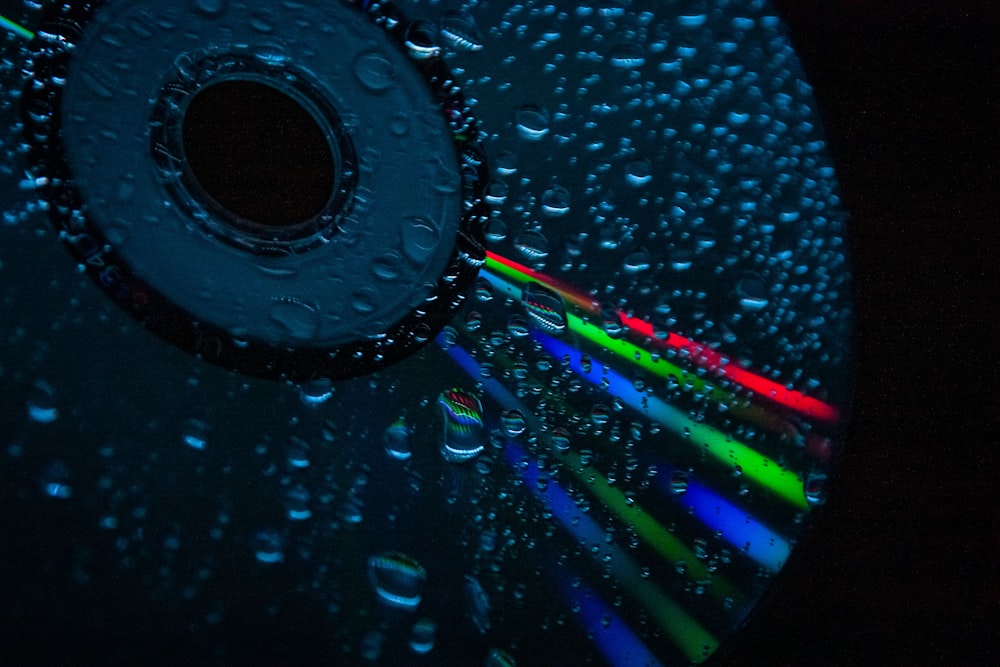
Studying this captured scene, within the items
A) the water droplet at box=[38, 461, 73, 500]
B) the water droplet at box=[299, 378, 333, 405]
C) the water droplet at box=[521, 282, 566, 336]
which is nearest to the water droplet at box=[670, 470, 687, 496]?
the water droplet at box=[521, 282, 566, 336]

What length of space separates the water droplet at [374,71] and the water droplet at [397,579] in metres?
0.28

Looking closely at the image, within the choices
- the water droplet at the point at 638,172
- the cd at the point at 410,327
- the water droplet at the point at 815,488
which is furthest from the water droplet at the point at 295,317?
the water droplet at the point at 815,488

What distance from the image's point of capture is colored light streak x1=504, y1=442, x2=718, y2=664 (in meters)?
0.42

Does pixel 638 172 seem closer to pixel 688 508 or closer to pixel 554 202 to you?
pixel 554 202

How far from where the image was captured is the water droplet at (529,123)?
45 centimetres

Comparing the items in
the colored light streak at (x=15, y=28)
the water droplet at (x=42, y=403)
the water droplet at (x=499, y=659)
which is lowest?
the water droplet at (x=499, y=659)

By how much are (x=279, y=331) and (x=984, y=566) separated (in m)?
0.61

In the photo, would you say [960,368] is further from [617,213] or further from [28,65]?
[28,65]

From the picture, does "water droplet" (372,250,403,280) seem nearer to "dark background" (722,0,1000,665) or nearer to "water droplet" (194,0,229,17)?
"water droplet" (194,0,229,17)

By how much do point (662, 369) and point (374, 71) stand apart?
264 mm

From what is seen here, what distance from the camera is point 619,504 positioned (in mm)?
427

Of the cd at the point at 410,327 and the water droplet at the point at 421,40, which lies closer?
the cd at the point at 410,327

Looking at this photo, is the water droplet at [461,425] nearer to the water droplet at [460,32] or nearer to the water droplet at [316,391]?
the water droplet at [316,391]

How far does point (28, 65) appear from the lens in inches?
13.1
